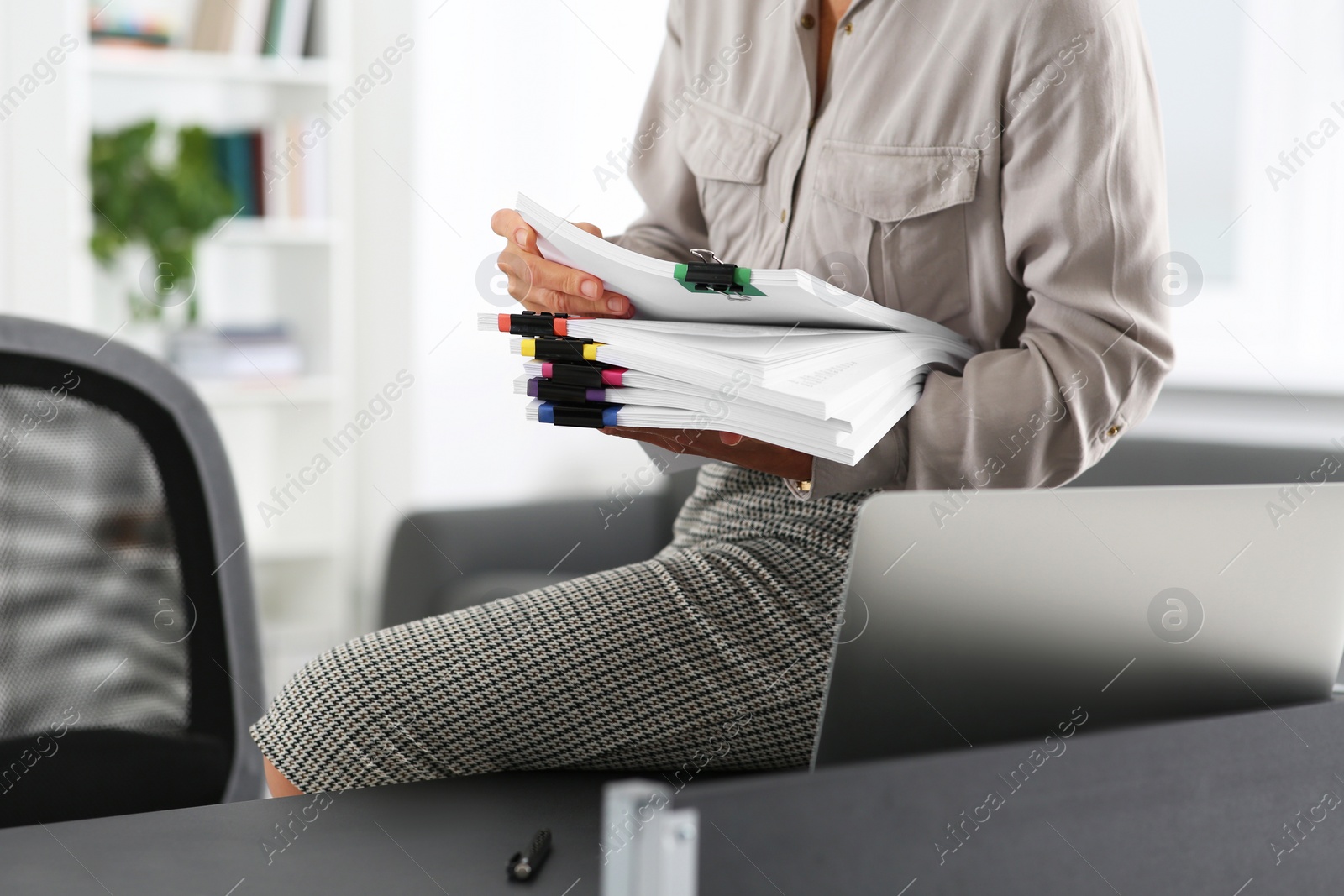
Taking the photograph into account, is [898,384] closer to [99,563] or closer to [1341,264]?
[99,563]

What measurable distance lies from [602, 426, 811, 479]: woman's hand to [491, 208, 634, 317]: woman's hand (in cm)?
8

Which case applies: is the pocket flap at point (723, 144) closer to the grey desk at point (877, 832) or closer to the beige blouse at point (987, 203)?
the beige blouse at point (987, 203)

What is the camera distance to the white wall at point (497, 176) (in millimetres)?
3047

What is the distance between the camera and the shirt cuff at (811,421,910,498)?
31.0 inches

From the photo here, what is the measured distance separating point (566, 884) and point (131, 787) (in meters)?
0.47

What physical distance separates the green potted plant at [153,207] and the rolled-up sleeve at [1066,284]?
2.42m

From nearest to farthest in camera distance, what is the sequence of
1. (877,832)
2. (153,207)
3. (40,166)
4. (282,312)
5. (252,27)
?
(877,832) < (40,166) < (153,207) < (252,27) < (282,312)

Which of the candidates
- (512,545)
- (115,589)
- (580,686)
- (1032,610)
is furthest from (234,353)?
(1032,610)

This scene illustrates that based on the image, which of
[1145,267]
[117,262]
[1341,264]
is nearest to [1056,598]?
[1145,267]

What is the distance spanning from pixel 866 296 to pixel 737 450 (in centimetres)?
24

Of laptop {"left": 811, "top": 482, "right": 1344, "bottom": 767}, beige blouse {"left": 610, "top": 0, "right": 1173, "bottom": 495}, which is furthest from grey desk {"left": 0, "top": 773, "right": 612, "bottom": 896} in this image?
beige blouse {"left": 610, "top": 0, "right": 1173, "bottom": 495}

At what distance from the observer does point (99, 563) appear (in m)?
0.88

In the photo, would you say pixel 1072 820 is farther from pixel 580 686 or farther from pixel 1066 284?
pixel 1066 284

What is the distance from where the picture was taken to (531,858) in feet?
1.90
